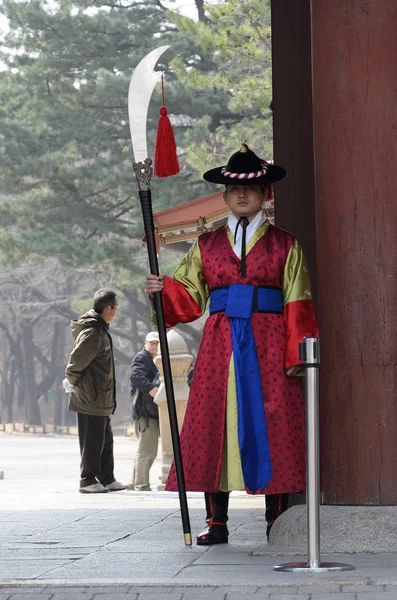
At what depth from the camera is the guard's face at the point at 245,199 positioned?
5.86m

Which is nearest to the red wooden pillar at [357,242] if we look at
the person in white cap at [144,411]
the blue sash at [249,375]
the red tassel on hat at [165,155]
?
the blue sash at [249,375]

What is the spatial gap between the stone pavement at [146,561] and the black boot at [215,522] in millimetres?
76

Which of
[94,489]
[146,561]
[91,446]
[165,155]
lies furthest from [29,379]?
[146,561]

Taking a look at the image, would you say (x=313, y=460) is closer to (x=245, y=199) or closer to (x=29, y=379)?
(x=245, y=199)

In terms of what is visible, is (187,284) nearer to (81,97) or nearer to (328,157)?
(328,157)

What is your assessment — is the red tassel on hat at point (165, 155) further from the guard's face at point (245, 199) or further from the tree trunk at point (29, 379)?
the tree trunk at point (29, 379)

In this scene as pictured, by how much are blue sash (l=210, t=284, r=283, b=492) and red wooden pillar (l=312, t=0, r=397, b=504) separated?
277 millimetres

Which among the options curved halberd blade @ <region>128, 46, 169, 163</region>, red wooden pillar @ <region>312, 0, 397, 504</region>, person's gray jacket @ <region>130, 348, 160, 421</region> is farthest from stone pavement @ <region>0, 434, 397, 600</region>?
person's gray jacket @ <region>130, 348, 160, 421</region>

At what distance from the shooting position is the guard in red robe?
18.5 ft

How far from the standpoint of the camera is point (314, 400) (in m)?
4.53

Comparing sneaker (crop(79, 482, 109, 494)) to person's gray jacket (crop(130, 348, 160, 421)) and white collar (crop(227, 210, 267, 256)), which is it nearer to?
person's gray jacket (crop(130, 348, 160, 421))

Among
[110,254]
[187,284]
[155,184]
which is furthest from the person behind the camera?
[110,254]

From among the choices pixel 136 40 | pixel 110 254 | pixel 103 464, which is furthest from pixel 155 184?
pixel 103 464

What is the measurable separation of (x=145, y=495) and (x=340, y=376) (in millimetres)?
5174
